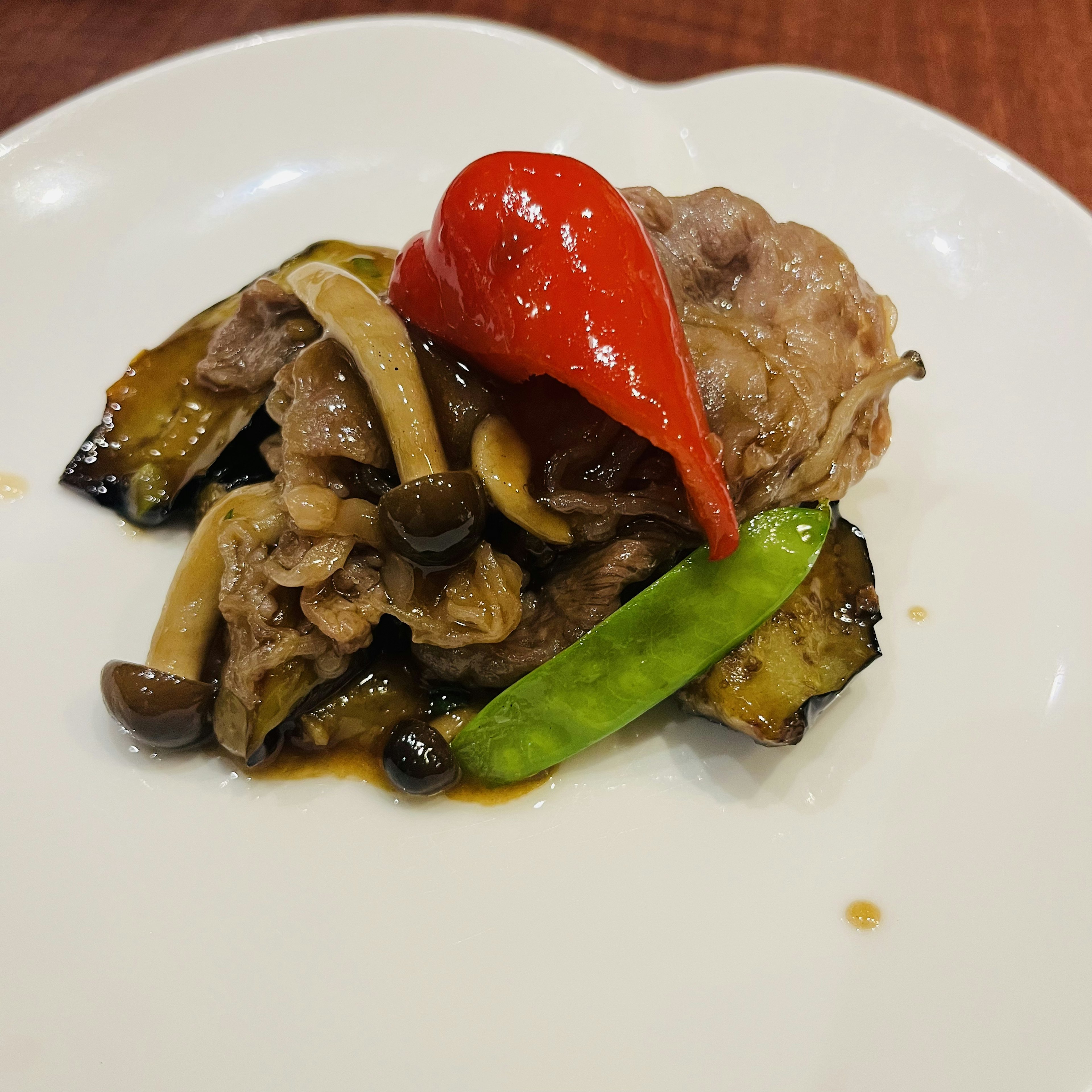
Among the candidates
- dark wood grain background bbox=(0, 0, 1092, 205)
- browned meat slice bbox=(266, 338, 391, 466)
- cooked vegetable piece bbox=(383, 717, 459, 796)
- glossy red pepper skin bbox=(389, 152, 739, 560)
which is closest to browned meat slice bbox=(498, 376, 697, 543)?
glossy red pepper skin bbox=(389, 152, 739, 560)

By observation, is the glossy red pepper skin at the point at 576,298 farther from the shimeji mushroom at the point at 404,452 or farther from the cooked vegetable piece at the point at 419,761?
the cooked vegetable piece at the point at 419,761

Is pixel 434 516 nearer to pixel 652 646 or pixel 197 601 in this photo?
pixel 652 646

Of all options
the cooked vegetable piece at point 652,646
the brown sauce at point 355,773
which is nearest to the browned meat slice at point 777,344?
the cooked vegetable piece at point 652,646

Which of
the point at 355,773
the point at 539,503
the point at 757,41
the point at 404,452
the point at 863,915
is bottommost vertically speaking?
the point at 355,773

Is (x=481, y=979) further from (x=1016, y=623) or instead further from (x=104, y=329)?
(x=104, y=329)

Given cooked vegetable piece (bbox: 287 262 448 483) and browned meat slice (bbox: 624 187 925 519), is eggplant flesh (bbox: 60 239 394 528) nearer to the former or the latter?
cooked vegetable piece (bbox: 287 262 448 483)

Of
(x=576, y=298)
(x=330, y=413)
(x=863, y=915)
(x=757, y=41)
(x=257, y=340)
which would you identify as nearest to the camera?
(x=576, y=298)

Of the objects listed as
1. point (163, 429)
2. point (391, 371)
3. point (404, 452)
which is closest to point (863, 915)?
point (404, 452)
